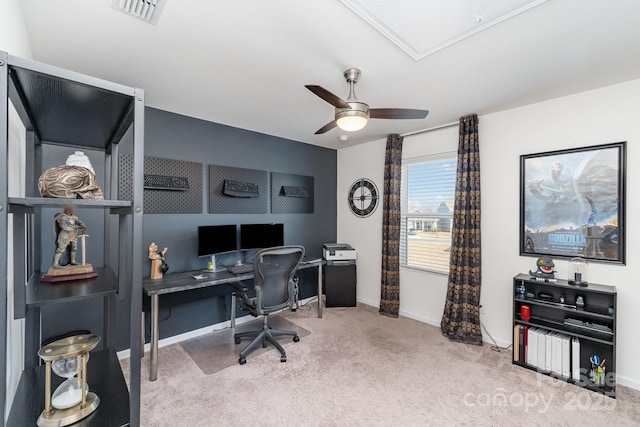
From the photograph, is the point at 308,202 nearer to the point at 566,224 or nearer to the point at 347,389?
the point at 347,389

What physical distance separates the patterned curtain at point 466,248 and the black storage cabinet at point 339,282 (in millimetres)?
1362

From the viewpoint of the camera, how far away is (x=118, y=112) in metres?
1.12

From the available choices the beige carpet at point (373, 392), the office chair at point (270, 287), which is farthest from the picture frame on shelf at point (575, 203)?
the office chair at point (270, 287)

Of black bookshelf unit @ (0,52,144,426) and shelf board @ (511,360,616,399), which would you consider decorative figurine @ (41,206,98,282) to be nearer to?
black bookshelf unit @ (0,52,144,426)

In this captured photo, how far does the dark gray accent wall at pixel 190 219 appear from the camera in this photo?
8.66 feet

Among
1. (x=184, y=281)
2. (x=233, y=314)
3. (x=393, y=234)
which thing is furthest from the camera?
(x=393, y=234)

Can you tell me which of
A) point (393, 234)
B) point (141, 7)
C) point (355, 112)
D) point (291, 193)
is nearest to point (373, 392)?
point (393, 234)

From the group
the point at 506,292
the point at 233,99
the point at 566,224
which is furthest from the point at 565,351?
the point at 233,99

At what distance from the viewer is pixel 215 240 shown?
3.13 meters

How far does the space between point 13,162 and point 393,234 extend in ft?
11.6

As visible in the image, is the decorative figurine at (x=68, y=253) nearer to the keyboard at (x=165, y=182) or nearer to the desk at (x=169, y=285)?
the desk at (x=169, y=285)

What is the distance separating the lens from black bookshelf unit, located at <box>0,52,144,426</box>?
31.3 inches

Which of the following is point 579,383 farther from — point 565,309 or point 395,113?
point 395,113

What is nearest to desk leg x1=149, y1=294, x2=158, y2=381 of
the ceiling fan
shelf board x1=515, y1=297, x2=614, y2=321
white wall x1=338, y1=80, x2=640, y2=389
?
the ceiling fan
